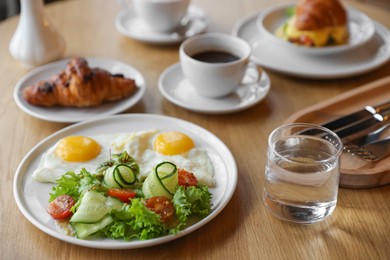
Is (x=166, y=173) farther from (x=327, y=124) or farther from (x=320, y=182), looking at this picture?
(x=327, y=124)

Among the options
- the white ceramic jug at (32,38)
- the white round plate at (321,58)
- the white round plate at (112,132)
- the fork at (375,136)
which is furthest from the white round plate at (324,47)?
the white ceramic jug at (32,38)

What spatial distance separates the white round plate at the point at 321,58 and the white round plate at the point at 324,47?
0.16ft

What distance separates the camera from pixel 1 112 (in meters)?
2.02

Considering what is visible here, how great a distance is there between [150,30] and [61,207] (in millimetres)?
1366

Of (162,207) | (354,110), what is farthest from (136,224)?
(354,110)

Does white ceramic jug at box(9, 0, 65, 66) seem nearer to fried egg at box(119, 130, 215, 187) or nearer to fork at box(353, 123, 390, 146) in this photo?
fried egg at box(119, 130, 215, 187)

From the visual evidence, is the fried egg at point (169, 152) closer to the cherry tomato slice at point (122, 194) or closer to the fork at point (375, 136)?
the cherry tomato slice at point (122, 194)

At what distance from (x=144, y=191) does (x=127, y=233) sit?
0.14m

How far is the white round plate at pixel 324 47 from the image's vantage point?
2.27 metres

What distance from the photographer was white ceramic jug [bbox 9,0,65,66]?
7.44ft

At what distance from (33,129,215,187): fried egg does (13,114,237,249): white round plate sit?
0.11 feet

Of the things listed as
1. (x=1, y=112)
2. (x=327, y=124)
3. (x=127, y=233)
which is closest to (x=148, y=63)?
(x=1, y=112)

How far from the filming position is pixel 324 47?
2293mm

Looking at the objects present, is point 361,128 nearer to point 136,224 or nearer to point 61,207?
point 136,224
